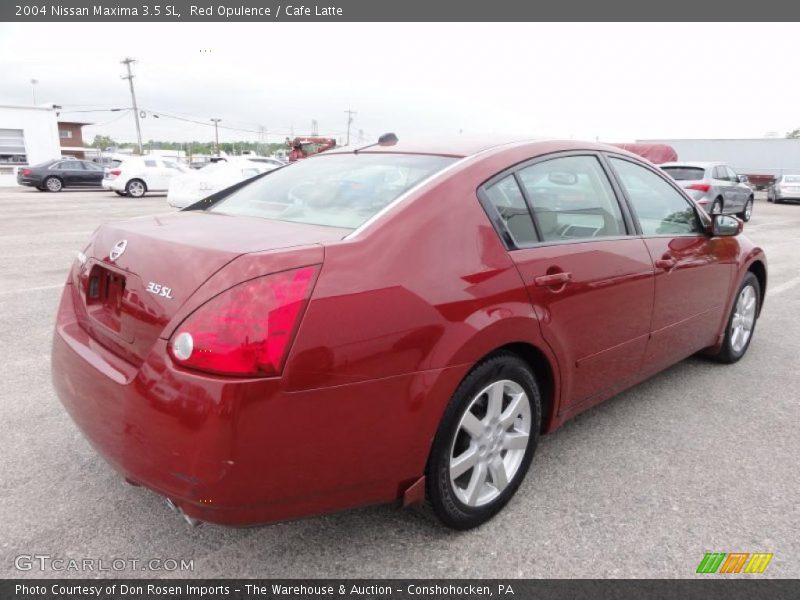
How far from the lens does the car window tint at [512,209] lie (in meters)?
2.44

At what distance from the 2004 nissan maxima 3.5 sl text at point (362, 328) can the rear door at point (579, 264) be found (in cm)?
1

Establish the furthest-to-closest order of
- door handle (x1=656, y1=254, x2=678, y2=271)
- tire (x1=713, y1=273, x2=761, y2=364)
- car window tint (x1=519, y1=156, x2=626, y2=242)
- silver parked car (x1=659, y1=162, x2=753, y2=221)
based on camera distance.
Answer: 1. silver parked car (x1=659, y1=162, x2=753, y2=221)
2. tire (x1=713, y1=273, x2=761, y2=364)
3. door handle (x1=656, y1=254, x2=678, y2=271)
4. car window tint (x1=519, y1=156, x2=626, y2=242)

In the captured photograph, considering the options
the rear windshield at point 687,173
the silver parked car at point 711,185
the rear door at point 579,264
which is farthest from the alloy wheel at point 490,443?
the rear windshield at point 687,173

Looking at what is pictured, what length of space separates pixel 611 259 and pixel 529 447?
98 centimetres

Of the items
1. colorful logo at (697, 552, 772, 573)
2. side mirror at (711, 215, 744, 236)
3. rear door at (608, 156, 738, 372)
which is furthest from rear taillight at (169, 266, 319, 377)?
side mirror at (711, 215, 744, 236)

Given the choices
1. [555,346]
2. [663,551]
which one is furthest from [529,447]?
[663,551]

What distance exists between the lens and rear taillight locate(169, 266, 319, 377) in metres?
1.74

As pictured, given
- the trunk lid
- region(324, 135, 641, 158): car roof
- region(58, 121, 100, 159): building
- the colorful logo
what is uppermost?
region(58, 121, 100, 159): building

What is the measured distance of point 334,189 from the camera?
267 centimetres

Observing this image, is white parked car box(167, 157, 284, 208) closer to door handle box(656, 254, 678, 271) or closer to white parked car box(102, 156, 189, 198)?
white parked car box(102, 156, 189, 198)

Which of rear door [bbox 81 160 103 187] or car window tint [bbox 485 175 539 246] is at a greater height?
car window tint [bbox 485 175 539 246]

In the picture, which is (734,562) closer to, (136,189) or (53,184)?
(136,189)

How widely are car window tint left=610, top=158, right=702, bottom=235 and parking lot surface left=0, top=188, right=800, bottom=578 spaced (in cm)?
107

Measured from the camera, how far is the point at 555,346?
8.36ft
